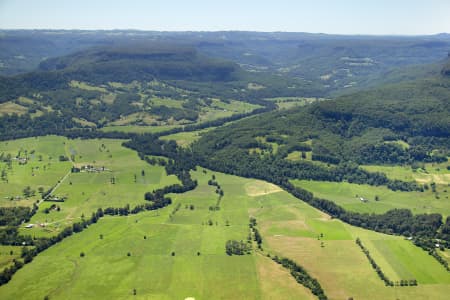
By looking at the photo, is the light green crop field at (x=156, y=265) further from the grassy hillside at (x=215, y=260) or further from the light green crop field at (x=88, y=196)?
the light green crop field at (x=88, y=196)

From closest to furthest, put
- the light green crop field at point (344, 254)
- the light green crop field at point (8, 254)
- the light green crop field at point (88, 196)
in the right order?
the light green crop field at point (344, 254), the light green crop field at point (8, 254), the light green crop field at point (88, 196)

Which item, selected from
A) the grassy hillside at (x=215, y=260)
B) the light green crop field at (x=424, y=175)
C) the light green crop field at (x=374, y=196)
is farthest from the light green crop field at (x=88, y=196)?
the light green crop field at (x=424, y=175)

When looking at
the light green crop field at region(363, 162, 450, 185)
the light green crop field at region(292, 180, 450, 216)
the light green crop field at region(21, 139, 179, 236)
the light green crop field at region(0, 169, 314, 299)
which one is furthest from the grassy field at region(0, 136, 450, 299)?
the light green crop field at region(363, 162, 450, 185)

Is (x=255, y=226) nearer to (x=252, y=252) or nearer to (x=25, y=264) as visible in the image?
(x=252, y=252)

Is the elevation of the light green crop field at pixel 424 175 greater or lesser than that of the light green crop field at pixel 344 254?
greater

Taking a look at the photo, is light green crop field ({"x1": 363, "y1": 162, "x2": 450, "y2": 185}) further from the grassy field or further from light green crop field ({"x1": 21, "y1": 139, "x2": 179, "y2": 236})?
light green crop field ({"x1": 21, "y1": 139, "x2": 179, "y2": 236})

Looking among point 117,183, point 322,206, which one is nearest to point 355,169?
point 322,206

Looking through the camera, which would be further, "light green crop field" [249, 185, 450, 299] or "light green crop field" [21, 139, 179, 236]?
"light green crop field" [21, 139, 179, 236]
